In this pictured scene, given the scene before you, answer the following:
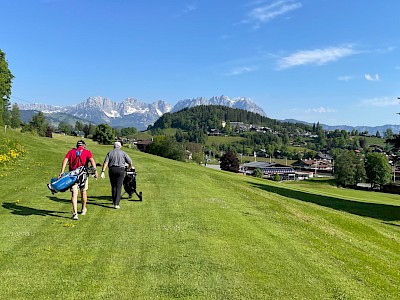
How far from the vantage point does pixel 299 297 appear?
7543 millimetres

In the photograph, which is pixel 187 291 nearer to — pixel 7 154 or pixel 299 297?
pixel 299 297

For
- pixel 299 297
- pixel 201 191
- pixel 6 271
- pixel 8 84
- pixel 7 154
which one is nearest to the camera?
Answer: pixel 299 297

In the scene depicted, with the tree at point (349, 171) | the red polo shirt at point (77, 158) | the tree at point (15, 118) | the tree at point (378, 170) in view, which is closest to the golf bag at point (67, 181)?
the red polo shirt at point (77, 158)

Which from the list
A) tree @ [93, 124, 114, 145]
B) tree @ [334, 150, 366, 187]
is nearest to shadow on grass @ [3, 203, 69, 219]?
tree @ [93, 124, 114, 145]

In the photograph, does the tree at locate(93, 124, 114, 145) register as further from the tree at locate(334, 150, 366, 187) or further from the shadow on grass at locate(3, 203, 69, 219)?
the shadow on grass at locate(3, 203, 69, 219)

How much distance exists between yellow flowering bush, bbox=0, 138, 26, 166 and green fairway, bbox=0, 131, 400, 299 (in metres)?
8.76

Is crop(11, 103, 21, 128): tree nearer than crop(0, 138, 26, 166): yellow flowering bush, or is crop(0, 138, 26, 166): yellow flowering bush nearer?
crop(0, 138, 26, 166): yellow flowering bush

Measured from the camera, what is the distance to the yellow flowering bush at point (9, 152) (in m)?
25.6

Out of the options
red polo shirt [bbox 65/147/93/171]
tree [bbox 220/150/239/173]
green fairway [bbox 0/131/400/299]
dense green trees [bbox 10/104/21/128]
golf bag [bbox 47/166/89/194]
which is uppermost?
dense green trees [bbox 10/104/21/128]

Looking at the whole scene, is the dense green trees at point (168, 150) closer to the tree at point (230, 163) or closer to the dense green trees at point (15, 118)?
the tree at point (230, 163)

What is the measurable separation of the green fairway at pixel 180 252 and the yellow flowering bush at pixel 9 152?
28.7 ft

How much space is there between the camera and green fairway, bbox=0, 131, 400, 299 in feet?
25.0

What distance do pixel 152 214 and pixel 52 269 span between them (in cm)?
582

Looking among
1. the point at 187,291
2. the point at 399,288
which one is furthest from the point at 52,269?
the point at 399,288
